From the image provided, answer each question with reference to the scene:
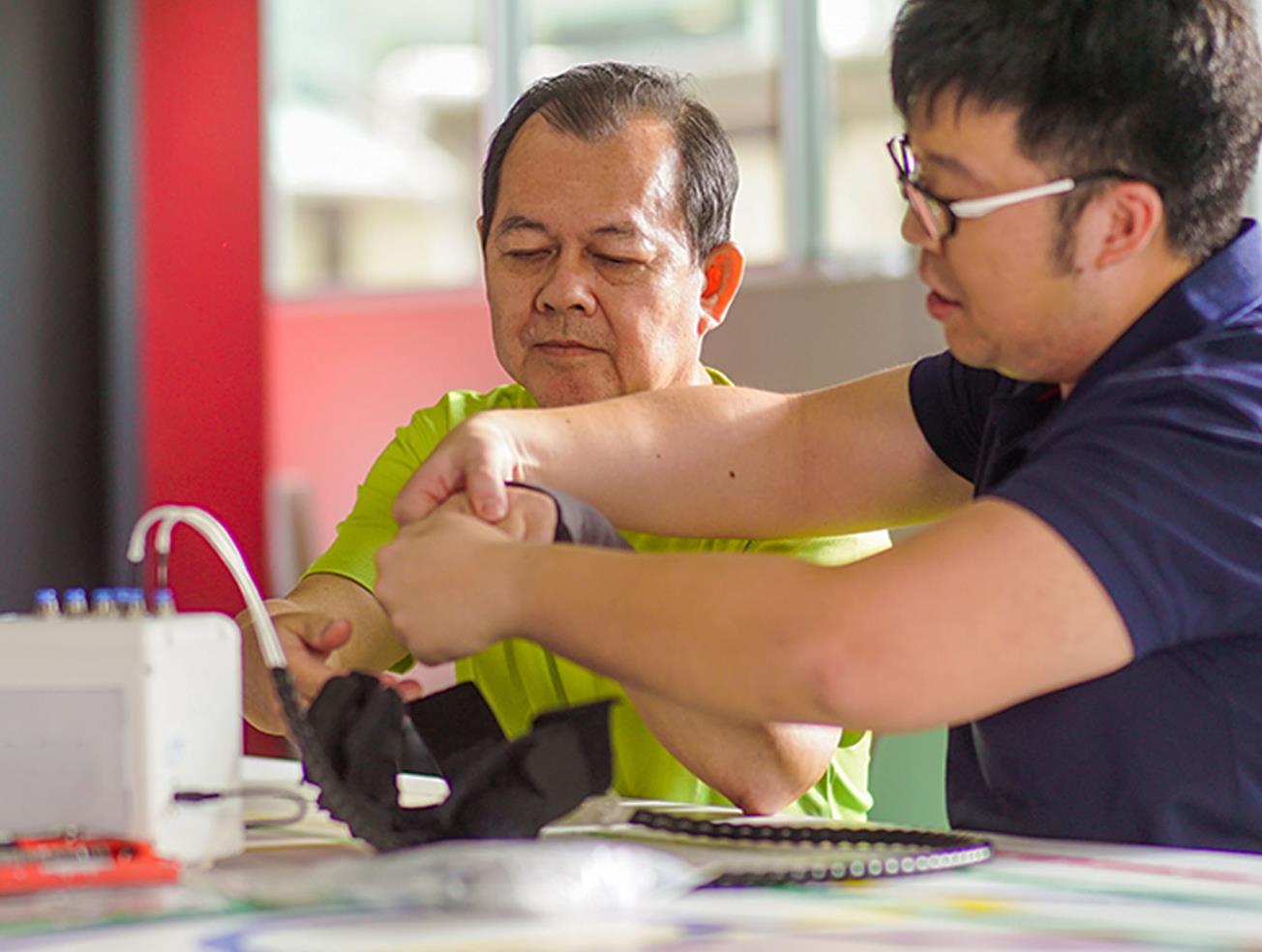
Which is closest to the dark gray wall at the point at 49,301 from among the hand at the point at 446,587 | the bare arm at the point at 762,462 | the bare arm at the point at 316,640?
the bare arm at the point at 316,640

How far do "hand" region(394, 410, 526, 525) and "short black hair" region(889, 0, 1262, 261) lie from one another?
16.3 inches

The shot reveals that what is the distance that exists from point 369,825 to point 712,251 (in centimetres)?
97

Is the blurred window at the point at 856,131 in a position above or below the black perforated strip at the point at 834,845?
above

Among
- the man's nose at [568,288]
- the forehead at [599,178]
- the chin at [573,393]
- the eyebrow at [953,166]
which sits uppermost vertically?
the forehead at [599,178]

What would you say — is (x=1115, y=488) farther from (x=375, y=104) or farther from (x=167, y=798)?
(x=375, y=104)

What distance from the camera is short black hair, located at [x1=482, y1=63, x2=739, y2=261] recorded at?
1.93 meters

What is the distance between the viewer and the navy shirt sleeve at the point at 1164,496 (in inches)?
45.5

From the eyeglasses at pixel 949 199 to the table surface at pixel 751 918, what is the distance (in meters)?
0.46

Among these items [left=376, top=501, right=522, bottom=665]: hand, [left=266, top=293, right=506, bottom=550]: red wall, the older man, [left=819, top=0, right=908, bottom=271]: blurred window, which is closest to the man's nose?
the older man

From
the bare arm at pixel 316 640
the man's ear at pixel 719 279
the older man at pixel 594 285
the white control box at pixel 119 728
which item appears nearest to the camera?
the white control box at pixel 119 728

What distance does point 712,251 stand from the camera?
199 cm

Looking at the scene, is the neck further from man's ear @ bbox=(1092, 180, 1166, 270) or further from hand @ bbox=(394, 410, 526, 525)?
hand @ bbox=(394, 410, 526, 525)

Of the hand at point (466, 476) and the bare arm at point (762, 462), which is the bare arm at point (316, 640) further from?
the bare arm at point (762, 462)

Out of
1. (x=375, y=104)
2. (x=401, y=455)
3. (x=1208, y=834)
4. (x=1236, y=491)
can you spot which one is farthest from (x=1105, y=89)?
(x=375, y=104)
